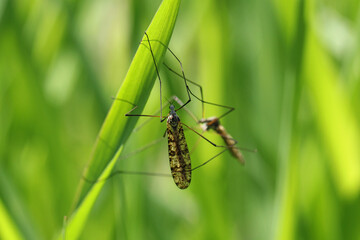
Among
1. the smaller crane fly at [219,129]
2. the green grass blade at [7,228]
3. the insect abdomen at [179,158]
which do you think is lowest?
the green grass blade at [7,228]

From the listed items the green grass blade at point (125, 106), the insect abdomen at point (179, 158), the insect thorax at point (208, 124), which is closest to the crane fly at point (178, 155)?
the insect abdomen at point (179, 158)

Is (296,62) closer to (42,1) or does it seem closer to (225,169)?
(225,169)

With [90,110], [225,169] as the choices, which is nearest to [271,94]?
[225,169]

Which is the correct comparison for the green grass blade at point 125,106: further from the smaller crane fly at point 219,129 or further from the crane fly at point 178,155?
the smaller crane fly at point 219,129

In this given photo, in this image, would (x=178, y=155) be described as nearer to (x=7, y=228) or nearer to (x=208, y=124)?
(x=208, y=124)

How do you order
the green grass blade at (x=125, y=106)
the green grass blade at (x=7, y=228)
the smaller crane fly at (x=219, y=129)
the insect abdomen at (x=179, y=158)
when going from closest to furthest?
the green grass blade at (x=125, y=106), the green grass blade at (x=7, y=228), the insect abdomen at (x=179, y=158), the smaller crane fly at (x=219, y=129)

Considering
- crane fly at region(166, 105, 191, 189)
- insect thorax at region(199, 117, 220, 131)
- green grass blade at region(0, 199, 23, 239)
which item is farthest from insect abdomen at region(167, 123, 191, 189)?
green grass blade at region(0, 199, 23, 239)

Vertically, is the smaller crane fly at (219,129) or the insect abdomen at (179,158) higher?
the smaller crane fly at (219,129)
